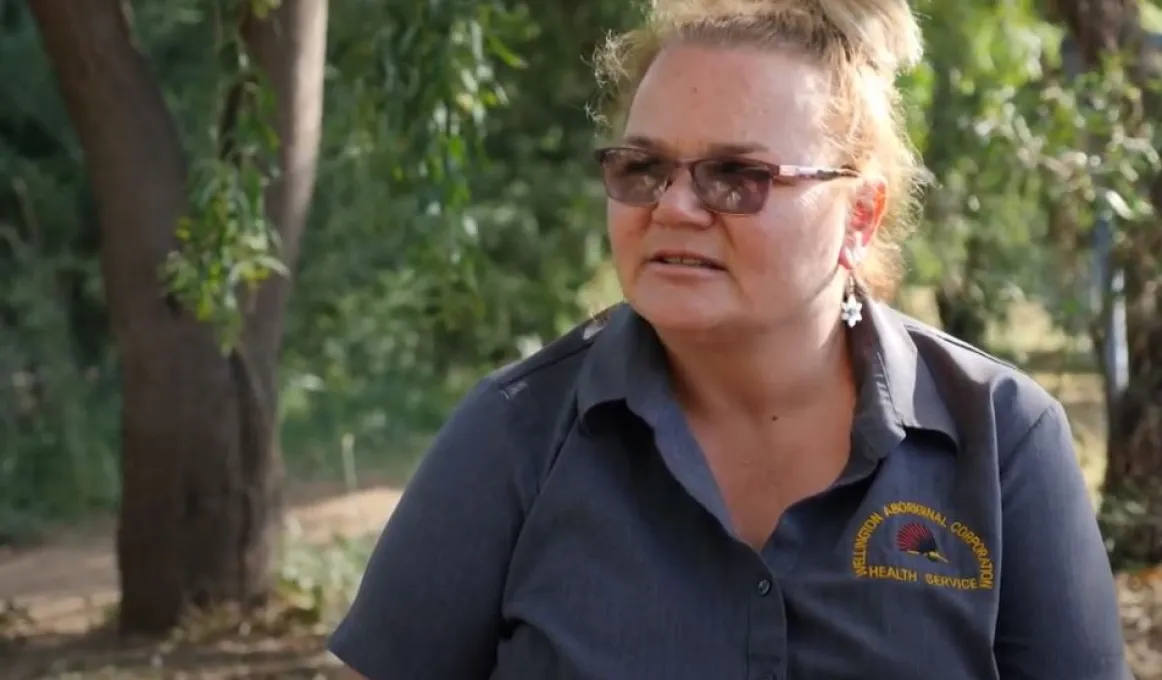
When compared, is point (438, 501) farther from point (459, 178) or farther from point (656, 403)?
point (459, 178)

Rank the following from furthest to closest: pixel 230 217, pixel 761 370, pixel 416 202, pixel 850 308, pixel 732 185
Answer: pixel 416 202 < pixel 230 217 < pixel 850 308 < pixel 761 370 < pixel 732 185

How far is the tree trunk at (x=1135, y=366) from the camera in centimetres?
530

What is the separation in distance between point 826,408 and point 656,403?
0.75 ft

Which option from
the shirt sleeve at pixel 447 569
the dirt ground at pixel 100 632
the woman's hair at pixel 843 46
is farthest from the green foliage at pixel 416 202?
the shirt sleeve at pixel 447 569

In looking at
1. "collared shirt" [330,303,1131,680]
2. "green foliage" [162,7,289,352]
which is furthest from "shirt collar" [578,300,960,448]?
"green foliage" [162,7,289,352]

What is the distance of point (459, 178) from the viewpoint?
4.17 metres


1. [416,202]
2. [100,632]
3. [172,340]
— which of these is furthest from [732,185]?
[100,632]

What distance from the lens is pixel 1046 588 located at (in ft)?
6.38

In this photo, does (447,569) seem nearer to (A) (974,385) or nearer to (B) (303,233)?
(A) (974,385)

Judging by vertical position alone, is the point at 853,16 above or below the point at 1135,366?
above

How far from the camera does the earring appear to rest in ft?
6.84

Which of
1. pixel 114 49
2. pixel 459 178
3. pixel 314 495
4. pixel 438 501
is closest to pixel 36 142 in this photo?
pixel 314 495

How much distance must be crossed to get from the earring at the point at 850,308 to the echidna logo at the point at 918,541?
293 millimetres

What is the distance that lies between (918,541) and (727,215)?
45 centimetres
